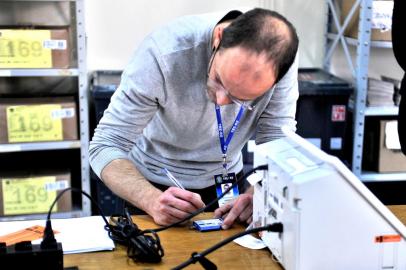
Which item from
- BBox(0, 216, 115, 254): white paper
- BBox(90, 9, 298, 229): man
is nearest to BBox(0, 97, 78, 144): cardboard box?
BBox(90, 9, 298, 229): man

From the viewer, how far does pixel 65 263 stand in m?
1.15

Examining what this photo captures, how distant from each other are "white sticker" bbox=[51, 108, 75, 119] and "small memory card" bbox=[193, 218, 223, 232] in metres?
A: 1.38

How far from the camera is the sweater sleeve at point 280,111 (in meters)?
1.62

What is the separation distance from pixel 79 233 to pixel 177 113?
0.44 meters

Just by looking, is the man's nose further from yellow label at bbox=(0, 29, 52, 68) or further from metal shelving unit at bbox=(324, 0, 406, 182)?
metal shelving unit at bbox=(324, 0, 406, 182)

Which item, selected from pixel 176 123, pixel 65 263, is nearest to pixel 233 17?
pixel 176 123

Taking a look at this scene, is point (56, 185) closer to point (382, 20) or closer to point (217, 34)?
point (217, 34)

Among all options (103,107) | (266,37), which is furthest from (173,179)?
(103,107)

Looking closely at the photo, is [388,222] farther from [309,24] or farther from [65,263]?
[309,24]

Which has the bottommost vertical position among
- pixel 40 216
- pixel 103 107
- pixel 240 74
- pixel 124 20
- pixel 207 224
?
pixel 40 216

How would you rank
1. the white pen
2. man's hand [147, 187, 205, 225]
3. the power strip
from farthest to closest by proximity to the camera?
1. the white pen
2. man's hand [147, 187, 205, 225]
3. the power strip

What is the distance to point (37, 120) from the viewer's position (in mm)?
2566

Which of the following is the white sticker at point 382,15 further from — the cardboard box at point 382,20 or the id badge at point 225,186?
the id badge at point 225,186

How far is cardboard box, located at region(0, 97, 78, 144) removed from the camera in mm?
2527
